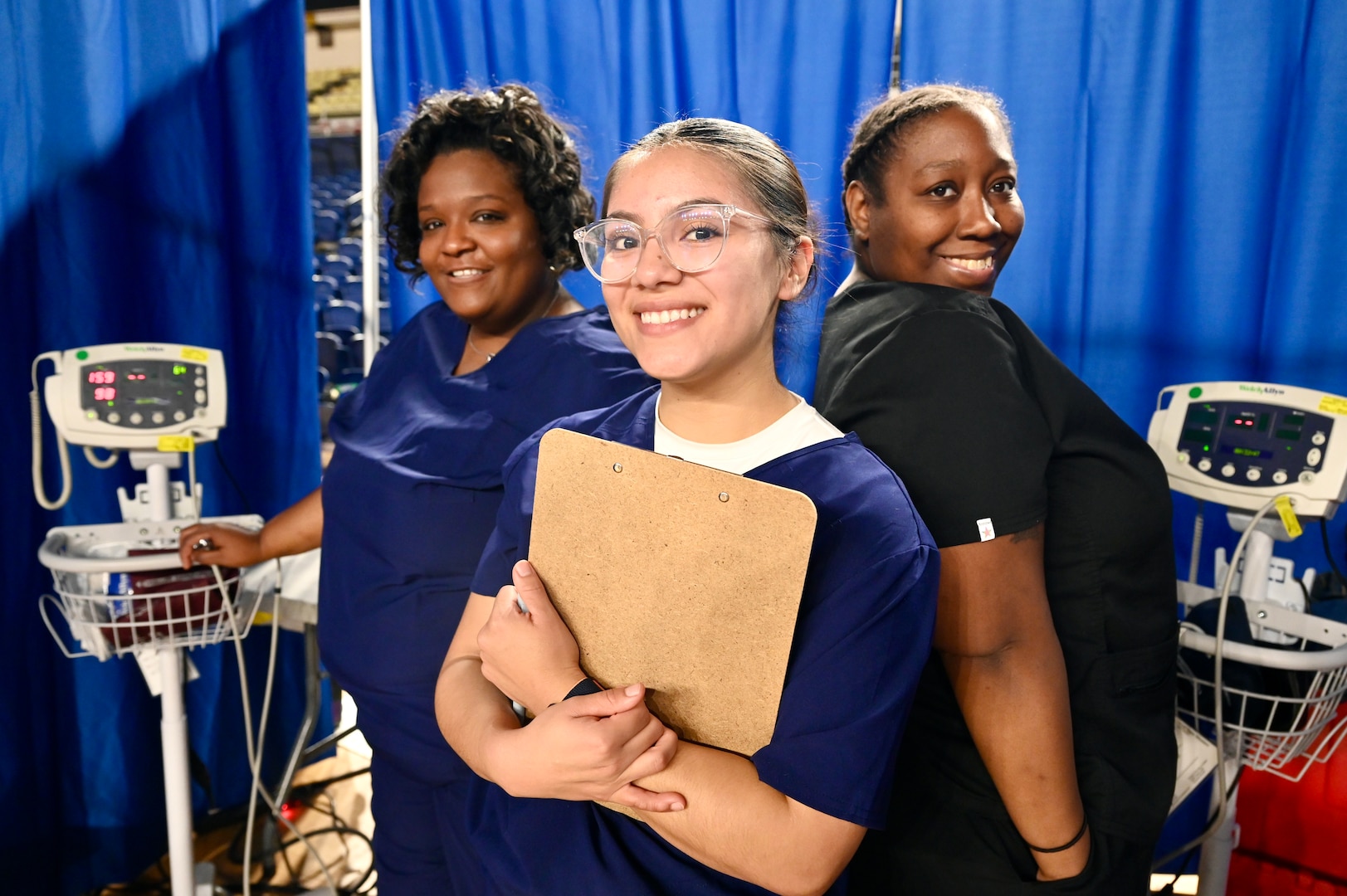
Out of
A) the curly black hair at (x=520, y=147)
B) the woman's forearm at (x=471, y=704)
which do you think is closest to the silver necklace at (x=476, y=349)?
the curly black hair at (x=520, y=147)

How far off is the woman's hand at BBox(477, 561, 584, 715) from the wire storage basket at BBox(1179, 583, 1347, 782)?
0.98 m

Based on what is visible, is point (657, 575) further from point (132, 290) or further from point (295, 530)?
point (132, 290)

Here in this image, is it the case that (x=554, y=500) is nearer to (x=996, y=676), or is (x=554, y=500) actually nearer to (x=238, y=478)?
(x=996, y=676)

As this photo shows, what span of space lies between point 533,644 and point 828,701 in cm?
26

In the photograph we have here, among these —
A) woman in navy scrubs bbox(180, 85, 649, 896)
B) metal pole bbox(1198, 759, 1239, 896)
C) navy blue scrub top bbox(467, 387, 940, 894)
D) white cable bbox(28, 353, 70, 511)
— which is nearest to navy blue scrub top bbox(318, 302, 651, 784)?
woman in navy scrubs bbox(180, 85, 649, 896)

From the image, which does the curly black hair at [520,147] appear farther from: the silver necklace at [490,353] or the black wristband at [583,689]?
the black wristband at [583,689]

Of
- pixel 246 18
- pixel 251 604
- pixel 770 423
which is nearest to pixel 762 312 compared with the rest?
pixel 770 423

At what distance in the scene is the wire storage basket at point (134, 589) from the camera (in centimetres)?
149

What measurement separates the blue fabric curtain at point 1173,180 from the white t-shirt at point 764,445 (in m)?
1.30

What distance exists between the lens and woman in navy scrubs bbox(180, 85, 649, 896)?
1.22m

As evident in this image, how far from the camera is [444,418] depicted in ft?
4.19

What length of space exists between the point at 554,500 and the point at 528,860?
0.34 metres

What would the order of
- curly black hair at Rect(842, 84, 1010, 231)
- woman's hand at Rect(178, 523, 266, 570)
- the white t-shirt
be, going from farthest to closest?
woman's hand at Rect(178, 523, 266, 570)
curly black hair at Rect(842, 84, 1010, 231)
the white t-shirt

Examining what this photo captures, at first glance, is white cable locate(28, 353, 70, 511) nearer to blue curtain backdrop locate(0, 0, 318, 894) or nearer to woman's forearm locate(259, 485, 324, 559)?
blue curtain backdrop locate(0, 0, 318, 894)
